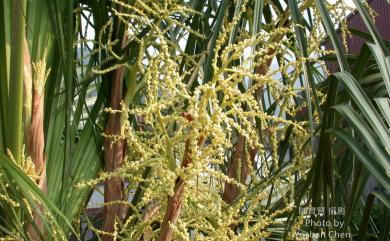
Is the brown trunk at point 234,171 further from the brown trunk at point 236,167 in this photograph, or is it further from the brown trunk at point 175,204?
the brown trunk at point 175,204

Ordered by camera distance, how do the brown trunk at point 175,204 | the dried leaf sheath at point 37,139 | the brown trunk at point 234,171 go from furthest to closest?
the brown trunk at point 234,171 → the dried leaf sheath at point 37,139 → the brown trunk at point 175,204

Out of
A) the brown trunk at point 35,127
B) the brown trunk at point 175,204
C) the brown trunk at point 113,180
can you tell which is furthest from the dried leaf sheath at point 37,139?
the brown trunk at point 175,204

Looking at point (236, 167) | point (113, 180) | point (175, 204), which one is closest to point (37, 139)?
point (113, 180)

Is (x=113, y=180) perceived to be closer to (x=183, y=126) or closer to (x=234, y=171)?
(x=234, y=171)

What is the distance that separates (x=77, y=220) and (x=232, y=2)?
25.7 inches

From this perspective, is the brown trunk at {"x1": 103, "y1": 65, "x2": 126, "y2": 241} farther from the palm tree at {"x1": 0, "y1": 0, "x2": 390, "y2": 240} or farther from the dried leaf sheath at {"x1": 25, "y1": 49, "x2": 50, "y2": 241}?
the dried leaf sheath at {"x1": 25, "y1": 49, "x2": 50, "y2": 241}

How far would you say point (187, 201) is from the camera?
106cm

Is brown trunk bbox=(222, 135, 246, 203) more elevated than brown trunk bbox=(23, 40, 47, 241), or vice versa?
brown trunk bbox=(23, 40, 47, 241)

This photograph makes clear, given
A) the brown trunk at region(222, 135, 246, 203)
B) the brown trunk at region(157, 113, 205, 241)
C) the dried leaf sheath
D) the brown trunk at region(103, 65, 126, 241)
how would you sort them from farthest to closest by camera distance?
1. the brown trunk at region(222, 135, 246, 203)
2. the brown trunk at region(103, 65, 126, 241)
3. the dried leaf sheath
4. the brown trunk at region(157, 113, 205, 241)

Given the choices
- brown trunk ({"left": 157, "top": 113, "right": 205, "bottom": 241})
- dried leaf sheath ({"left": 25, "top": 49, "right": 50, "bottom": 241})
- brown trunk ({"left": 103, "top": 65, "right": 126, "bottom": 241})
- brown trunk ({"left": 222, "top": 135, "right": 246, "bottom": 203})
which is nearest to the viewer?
brown trunk ({"left": 157, "top": 113, "right": 205, "bottom": 241})

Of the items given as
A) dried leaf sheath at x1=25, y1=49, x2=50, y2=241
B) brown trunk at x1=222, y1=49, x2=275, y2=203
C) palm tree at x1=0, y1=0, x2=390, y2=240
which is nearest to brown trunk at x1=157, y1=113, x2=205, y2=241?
palm tree at x1=0, y1=0, x2=390, y2=240

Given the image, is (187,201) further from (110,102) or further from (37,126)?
(110,102)

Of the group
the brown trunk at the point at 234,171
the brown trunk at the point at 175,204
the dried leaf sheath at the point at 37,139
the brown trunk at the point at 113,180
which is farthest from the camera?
the brown trunk at the point at 234,171

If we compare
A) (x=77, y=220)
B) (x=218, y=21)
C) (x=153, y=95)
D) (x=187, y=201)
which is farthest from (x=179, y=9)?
(x=77, y=220)
